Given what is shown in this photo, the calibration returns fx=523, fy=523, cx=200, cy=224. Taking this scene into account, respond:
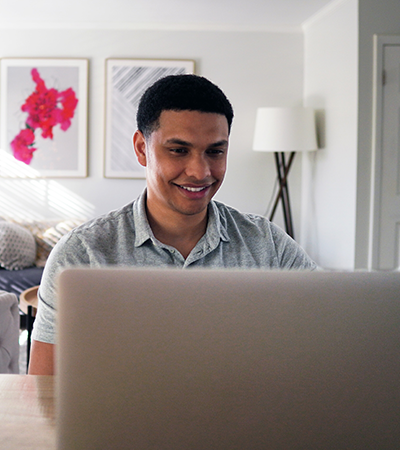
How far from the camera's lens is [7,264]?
153 inches

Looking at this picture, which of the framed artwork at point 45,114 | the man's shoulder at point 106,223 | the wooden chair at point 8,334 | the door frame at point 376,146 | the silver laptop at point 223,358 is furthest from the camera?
the framed artwork at point 45,114

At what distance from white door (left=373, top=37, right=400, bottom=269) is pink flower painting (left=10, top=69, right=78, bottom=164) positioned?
2685 millimetres

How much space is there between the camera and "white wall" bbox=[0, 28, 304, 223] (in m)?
4.75

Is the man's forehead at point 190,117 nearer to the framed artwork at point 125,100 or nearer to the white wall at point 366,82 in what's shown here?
the white wall at point 366,82

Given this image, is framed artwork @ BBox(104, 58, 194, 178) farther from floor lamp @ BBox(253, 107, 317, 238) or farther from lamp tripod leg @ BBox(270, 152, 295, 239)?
lamp tripod leg @ BBox(270, 152, 295, 239)

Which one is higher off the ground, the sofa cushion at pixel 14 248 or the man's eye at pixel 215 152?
the man's eye at pixel 215 152

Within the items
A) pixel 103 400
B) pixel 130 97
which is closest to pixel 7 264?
pixel 130 97

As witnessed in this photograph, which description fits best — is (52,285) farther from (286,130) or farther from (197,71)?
(197,71)

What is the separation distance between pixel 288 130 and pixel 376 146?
2.81ft

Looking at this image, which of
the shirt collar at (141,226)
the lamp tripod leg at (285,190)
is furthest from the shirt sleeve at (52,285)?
the lamp tripod leg at (285,190)

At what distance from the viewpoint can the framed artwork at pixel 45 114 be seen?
186 inches

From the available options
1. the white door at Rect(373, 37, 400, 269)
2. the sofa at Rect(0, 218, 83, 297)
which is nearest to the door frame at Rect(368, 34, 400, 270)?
the white door at Rect(373, 37, 400, 269)

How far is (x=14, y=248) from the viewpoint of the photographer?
392 cm

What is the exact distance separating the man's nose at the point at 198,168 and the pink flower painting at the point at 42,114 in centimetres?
392
